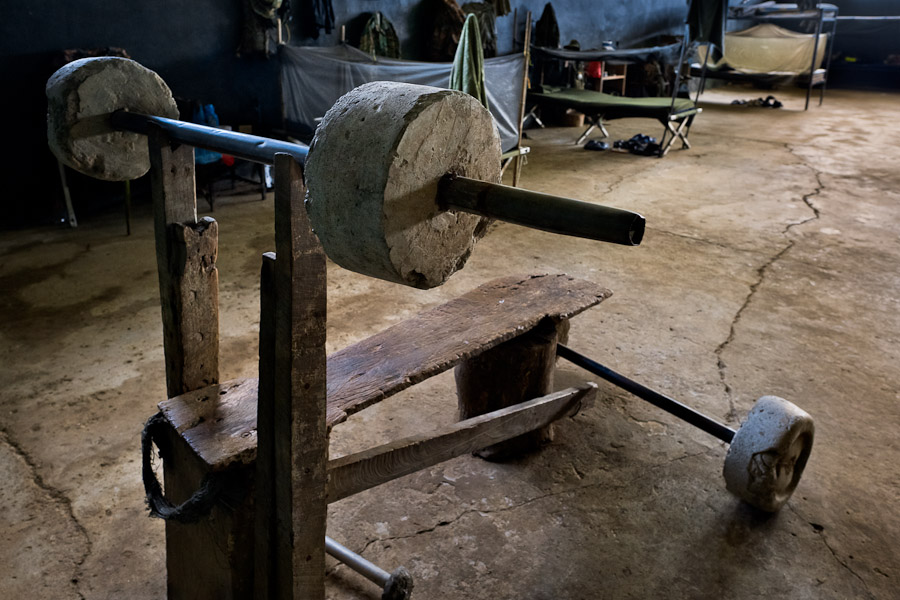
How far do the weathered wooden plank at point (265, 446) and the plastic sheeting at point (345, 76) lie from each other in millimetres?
4619

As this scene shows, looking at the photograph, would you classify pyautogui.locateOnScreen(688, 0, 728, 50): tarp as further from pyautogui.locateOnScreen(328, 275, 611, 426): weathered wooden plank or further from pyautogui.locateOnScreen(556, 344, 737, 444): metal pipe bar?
pyautogui.locateOnScreen(556, 344, 737, 444): metal pipe bar

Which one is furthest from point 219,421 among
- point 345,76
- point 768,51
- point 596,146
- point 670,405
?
point 768,51

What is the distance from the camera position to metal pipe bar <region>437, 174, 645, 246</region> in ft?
3.06

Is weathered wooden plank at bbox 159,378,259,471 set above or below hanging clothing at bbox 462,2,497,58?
below

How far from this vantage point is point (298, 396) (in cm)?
138

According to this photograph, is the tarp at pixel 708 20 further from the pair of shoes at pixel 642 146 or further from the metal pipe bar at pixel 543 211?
the metal pipe bar at pixel 543 211

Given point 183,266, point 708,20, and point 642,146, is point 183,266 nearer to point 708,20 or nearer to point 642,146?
point 642,146

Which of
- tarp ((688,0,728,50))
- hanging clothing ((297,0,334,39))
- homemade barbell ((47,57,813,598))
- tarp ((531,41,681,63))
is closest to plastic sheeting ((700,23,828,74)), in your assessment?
Result: tarp ((531,41,681,63))

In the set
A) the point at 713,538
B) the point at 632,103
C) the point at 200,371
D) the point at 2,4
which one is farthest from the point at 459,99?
the point at 632,103

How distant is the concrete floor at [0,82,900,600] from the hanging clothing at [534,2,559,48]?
5221 millimetres

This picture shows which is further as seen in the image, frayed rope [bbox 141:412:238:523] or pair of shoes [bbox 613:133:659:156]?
pair of shoes [bbox 613:133:659:156]

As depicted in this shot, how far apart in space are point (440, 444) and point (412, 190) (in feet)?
3.51

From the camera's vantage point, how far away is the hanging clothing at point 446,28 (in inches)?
320

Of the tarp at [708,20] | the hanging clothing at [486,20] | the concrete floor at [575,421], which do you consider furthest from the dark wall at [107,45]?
the tarp at [708,20]
